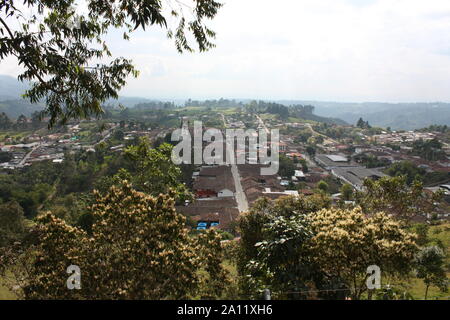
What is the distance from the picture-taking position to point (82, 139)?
71125 mm

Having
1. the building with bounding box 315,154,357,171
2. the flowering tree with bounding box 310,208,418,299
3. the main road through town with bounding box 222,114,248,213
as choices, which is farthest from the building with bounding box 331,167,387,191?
the flowering tree with bounding box 310,208,418,299

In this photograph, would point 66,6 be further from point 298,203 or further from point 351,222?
point 298,203

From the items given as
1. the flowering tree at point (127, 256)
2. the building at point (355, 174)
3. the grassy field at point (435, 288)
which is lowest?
the building at point (355, 174)

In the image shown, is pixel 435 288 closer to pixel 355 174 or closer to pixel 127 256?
pixel 127 256

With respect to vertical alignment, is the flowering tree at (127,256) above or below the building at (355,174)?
above

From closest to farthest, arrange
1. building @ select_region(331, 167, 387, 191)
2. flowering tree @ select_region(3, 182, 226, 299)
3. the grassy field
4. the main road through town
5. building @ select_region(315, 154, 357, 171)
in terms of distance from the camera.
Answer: flowering tree @ select_region(3, 182, 226, 299) → the grassy field → the main road through town → building @ select_region(331, 167, 387, 191) → building @ select_region(315, 154, 357, 171)

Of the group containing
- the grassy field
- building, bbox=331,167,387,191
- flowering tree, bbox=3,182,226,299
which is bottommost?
building, bbox=331,167,387,191

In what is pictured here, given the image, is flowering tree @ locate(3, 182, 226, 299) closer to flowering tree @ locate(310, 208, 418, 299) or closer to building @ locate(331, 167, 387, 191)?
flowering tree @ locate(310, 208, 418, 299)

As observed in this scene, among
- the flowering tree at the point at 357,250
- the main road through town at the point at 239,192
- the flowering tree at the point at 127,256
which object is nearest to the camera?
the flowering tree at the point at 127,256

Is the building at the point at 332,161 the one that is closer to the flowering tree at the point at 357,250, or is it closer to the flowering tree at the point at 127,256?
the flowering tree at the point at 357,250

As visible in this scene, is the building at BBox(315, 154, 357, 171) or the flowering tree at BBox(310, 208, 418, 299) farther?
the building at BBox(315, 154, 357, 171)

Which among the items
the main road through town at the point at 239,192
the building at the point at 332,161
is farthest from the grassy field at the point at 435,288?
the building at the point at 332,161

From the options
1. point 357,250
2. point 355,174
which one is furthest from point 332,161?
point 357,250

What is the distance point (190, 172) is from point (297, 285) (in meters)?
35.4
